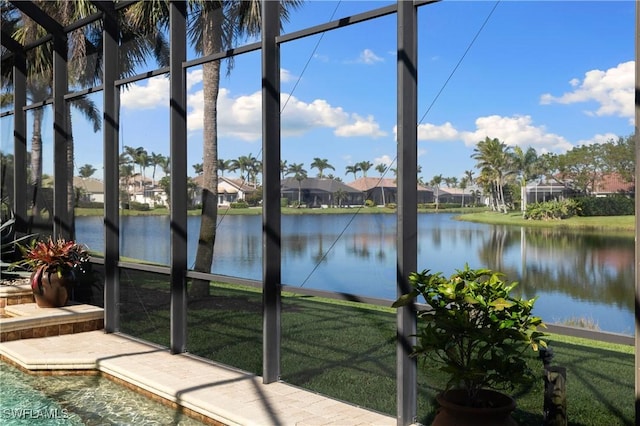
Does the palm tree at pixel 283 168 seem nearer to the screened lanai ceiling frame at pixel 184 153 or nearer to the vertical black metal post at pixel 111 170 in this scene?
the screened lanai ceiling frame at pixel 184 153

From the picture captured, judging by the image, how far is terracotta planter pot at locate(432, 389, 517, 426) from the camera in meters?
2.92

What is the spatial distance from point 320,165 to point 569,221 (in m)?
1.99

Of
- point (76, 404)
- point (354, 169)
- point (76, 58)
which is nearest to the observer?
point (354, 169)

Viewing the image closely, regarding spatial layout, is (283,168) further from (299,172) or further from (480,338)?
(480,338)

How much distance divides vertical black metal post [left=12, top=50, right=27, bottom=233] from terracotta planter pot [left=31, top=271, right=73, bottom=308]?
2299mm

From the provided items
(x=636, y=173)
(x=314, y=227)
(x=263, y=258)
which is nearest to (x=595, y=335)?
(x=636, y=173)

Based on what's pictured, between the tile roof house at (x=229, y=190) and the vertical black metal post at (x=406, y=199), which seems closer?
the vertical black metal post at (x=406, y=199)

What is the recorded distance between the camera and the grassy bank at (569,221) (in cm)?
340

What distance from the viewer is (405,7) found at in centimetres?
402

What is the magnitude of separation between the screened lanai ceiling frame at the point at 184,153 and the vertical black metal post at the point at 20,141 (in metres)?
0.02

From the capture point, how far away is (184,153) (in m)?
6.18

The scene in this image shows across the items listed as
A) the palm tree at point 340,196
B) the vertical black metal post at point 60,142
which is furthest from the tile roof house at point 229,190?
the vertical black metal post at point 60,142

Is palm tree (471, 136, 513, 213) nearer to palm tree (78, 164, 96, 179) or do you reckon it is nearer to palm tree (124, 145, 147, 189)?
palm tree (124, 145, 147, 189)

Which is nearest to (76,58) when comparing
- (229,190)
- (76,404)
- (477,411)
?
(229,190)
